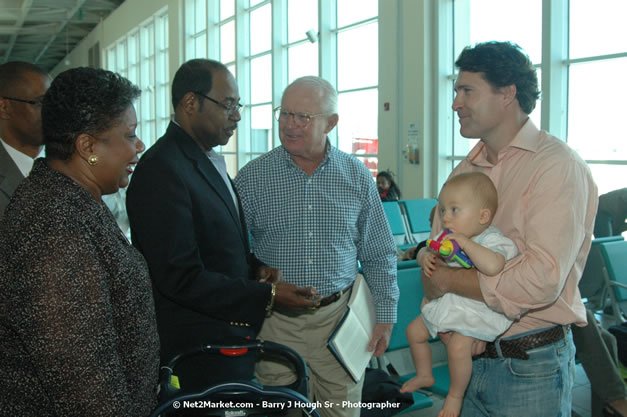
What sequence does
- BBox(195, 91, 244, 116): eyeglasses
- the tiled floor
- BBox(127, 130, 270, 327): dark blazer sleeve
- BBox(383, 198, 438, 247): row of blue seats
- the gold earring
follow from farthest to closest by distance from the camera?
BBox(383, 198, 438, 247): row of blue seats < the tiled floor < BBox(195, 91, 244, 116): eyeglasses < BBox(127, 130, 270, 327): dark blazer sleeve < the gold earring

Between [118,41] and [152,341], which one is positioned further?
[118,41]

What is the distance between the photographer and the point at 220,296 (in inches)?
67.6

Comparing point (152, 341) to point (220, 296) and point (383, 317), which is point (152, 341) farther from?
point (383, 317)

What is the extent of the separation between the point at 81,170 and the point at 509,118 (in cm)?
122

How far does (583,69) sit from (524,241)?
209 inches

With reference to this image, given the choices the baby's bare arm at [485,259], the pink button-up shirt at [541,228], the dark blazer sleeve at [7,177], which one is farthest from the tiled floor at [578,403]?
the dark blazer sleeve at [7,177]

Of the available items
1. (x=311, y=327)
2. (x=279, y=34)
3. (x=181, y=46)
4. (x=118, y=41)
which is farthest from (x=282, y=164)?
(x=118, y=41)

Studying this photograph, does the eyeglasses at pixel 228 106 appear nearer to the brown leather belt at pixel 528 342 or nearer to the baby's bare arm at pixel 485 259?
the baby's bare arm at pixel 485 259

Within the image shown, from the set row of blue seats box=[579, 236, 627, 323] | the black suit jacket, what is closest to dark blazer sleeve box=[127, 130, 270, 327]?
the black suit jacket

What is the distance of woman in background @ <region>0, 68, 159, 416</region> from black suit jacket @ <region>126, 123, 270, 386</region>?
1.08ft

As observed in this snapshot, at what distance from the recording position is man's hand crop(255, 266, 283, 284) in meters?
2.08

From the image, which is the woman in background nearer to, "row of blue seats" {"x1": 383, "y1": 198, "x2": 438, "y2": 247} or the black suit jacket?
the black suit jacket

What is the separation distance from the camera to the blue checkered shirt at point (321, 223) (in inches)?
→ 87.8

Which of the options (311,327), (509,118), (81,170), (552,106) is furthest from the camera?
(552,106)
